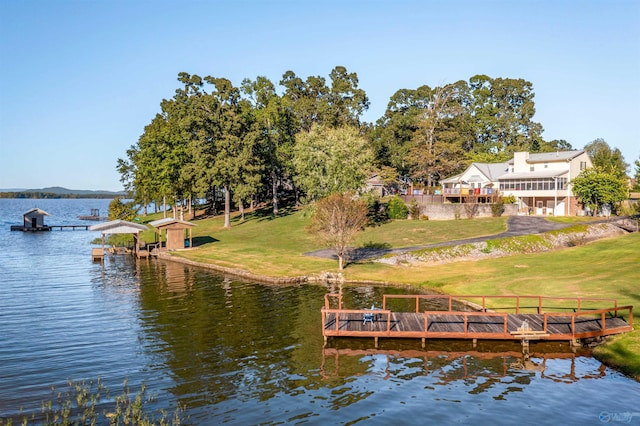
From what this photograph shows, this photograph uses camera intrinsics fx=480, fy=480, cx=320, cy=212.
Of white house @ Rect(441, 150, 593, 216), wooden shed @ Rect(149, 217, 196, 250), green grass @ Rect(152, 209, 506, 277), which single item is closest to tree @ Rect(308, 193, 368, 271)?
A: green grass @ Rect(152, 209, 506, 277)

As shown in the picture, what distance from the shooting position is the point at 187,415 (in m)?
19.4

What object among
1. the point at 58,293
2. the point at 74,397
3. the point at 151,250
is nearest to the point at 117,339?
the point at 74,397

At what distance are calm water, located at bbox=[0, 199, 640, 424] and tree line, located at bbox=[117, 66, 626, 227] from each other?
3461cm

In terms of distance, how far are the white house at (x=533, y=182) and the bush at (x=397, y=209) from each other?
10027 mm

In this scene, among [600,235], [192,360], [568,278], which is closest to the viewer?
[192,360]

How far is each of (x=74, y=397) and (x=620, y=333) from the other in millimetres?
29526

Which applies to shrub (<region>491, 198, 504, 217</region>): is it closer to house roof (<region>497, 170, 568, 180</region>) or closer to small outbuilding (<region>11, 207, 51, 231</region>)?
house roof (<region>497, 170, 568, 180</region>)

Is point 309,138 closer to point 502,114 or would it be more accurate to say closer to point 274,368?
point 274,368

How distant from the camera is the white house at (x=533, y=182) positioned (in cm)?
7681

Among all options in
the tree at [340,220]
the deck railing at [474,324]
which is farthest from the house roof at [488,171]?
the deck railing at [474,324]

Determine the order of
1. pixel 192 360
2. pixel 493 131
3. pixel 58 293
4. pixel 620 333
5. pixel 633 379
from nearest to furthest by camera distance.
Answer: pixel 633 379 → pixel 192 360 → pixel 620 333 → pixel 58 293 → pixel 493 131

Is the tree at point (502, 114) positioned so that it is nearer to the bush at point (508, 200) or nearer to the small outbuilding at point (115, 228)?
the bush at point (508, 200)

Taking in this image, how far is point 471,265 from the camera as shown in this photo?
49.6 metres

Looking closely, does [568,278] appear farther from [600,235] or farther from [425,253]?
[600,235]
